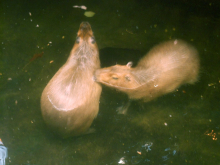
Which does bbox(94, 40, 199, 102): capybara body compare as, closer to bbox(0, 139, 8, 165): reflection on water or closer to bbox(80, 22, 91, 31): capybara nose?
bbox(80, 22, 91, 31): capybara nose

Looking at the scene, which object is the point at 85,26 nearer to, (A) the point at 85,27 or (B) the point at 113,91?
(A) the point at 85,27

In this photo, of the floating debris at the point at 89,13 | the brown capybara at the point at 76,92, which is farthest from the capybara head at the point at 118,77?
the floating debris at the point at 89,13

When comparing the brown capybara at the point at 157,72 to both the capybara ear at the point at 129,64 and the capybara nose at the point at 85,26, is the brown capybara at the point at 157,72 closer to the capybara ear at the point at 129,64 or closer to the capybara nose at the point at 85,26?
the capybara ear at the point at 129,64

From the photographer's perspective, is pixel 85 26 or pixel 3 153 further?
pixel 3 153

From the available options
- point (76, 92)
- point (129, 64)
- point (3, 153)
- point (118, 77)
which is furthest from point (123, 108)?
point (3, 153)

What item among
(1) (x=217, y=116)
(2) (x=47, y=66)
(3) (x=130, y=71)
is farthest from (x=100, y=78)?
(1) (x=217, y=116)

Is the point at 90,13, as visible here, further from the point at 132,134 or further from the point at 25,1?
the point at 132,134
